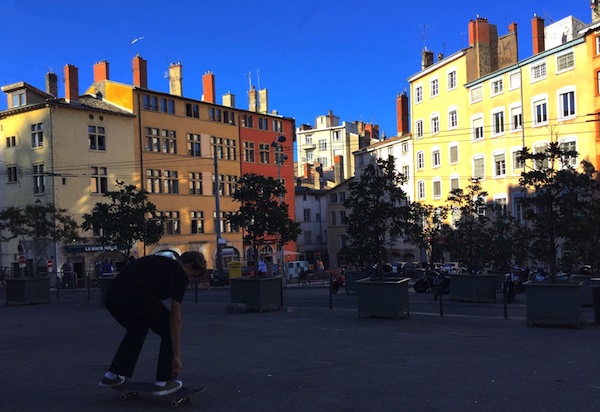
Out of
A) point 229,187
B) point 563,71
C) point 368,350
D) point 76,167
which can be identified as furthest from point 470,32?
point 368,350

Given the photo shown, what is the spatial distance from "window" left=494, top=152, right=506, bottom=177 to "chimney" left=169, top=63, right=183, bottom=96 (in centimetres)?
3037

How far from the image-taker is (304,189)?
7244 cm

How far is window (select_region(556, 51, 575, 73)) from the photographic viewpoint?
128 ft

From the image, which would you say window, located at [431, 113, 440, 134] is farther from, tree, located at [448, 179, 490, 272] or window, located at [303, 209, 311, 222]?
tree, located at [448, 179, 490, 272]

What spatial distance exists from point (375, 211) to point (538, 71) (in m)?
30.3

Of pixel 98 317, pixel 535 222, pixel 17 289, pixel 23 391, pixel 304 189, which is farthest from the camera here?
pixel 304 189

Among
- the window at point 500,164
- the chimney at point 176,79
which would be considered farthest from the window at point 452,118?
the chimney at point 176,79

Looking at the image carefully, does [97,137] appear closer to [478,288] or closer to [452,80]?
[452,80]

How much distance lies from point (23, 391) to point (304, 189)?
66.1 meters

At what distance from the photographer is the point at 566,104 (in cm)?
3953

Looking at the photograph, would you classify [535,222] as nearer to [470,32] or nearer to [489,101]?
[489,101]

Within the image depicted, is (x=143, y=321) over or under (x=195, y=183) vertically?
under

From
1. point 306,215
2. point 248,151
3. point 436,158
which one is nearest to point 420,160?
point 436,158

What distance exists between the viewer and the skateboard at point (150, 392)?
5.60 meters
